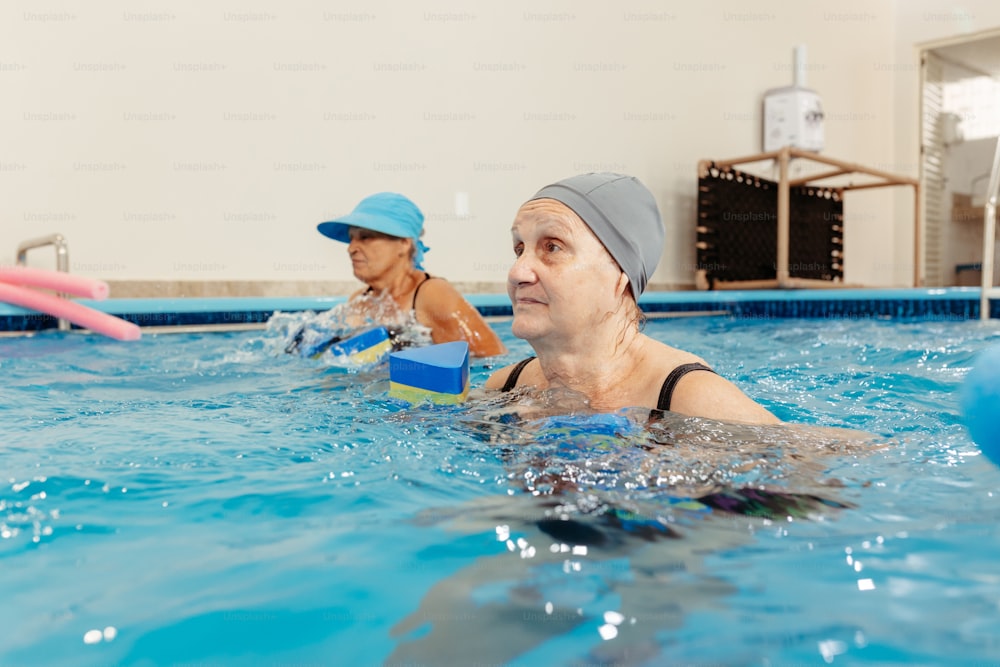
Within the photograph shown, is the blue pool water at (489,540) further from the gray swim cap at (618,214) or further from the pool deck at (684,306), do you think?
the pool deck at (684,306)

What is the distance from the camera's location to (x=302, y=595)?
131 centimetres

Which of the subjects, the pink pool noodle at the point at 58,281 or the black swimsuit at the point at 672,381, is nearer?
the black swimsuit at the point at 672,381

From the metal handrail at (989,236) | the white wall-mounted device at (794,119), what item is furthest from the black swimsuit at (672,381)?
the white wall-mounted device at (794,119)

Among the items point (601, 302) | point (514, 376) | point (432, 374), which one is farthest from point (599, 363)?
point (432, 374)

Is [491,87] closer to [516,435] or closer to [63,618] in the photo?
[516,435]

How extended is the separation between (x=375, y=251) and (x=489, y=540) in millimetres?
2887

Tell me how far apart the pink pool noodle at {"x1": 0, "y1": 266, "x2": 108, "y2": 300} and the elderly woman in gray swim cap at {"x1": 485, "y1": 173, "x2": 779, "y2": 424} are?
2.73 meters

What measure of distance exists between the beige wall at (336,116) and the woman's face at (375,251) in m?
3.14

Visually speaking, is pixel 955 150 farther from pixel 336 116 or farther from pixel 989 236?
pixel 336 116

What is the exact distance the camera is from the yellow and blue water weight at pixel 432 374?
7.98 feet

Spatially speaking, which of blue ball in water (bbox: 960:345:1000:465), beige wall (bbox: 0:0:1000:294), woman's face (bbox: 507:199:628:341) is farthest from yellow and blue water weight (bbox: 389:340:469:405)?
beige wall (bbox: 0:0:1000:294)

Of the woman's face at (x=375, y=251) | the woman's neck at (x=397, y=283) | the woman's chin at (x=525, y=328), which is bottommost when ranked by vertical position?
the woman's chin at (x=525, y=328)

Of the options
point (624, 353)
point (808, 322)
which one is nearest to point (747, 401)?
point (624, 353)

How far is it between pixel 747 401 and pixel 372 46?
6.47 m
